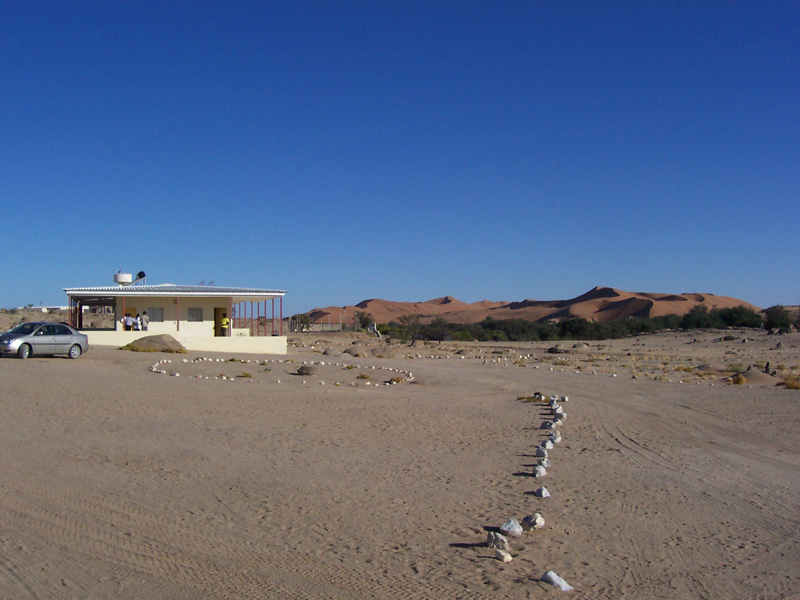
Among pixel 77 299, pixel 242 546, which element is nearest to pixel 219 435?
pixel 242 546

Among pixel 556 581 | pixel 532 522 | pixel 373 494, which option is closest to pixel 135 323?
pixel 373 494

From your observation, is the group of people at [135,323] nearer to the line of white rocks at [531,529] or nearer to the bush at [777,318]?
the line of white rocks at [531,529]

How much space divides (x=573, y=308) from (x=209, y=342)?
303ft

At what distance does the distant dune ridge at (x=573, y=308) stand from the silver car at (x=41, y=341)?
73.3m

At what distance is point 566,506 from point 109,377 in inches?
605

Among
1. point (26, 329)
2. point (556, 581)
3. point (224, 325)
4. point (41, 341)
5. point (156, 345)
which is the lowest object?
point (556, 581)

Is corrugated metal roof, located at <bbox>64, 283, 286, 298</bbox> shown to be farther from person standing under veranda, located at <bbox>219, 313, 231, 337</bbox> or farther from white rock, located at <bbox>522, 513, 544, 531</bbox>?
white rock, located at <bbox>522, 513, 544, 531</bbox>

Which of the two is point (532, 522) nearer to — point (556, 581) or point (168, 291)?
point (556, 581)

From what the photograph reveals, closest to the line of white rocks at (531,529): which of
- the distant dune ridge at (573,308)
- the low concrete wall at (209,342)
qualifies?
the low concrete wall at (209,342)

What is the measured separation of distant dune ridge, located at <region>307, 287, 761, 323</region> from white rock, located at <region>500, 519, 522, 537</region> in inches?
3611

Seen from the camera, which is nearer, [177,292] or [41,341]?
[41,341]

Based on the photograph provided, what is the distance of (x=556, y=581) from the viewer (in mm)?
5598

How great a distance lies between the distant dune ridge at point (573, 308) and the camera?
108 metres

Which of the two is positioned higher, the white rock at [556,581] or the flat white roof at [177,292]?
the flat white roof at [177,292]
